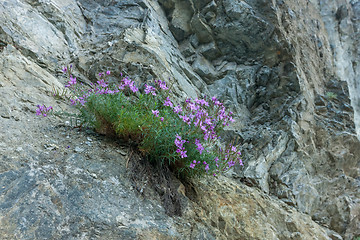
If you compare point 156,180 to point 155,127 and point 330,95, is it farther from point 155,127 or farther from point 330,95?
point 330,95

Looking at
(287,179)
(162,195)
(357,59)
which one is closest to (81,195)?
(162,195)

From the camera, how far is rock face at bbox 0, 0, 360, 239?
91.6 inches

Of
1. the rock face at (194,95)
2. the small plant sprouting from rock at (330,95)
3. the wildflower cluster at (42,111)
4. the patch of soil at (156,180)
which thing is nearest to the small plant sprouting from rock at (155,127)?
the wildflower cluster at (42,111)

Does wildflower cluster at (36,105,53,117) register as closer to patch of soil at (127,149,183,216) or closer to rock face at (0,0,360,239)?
rock face at (0,0,360,239)

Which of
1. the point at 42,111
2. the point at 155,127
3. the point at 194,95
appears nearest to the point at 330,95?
the point at 194,95

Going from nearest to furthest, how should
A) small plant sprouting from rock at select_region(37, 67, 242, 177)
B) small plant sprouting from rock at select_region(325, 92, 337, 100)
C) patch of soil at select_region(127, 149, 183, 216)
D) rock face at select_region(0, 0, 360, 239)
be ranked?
rock face at select_region(0, 0, 360, 239)
patch of soil at select_region(127, 149, 183, 216)
small plant sprouting from rock at select_region(37, 67, 242, 177)
small plant sprouting from rock at select_region(325, 92, 337, 100)

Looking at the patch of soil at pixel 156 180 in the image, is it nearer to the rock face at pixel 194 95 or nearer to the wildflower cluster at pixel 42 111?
the rock face at pixel 194 95

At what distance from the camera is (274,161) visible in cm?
553

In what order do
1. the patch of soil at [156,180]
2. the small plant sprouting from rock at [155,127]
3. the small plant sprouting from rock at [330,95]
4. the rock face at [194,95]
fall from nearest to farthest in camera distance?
1. the rock face at [194,95]
2. the patch of soil at [156,180]
3. the small plant sprouting from rock at [155,127]
4. the small plant sprouting from rock at [330,95]

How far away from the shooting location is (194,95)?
20.5 feet

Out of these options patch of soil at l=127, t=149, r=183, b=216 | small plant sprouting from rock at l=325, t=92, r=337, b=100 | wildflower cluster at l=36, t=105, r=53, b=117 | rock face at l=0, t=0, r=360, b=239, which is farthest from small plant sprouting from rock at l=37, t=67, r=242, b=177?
small plant sprouting from rock at l=325, t=92, r=337, b=100

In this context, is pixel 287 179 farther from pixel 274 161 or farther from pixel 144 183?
pixel 144 183

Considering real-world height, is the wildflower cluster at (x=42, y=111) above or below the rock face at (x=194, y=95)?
below

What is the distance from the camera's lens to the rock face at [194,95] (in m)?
2.33
